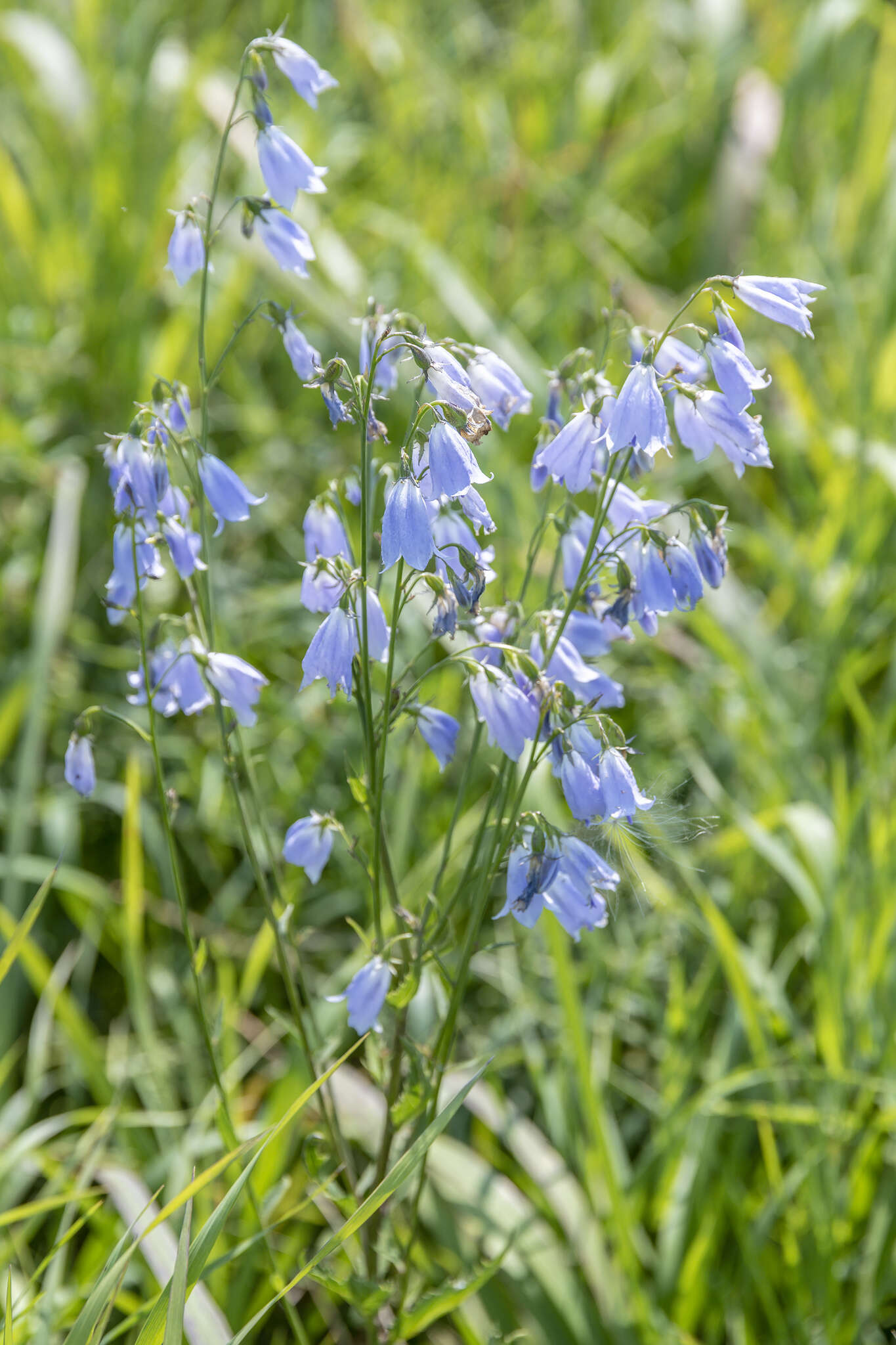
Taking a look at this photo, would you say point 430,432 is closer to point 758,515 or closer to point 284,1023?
point 284,1023

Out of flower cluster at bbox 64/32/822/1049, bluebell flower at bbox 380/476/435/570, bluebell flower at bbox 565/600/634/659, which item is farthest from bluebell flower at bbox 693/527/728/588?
bluebell flower at bbox 380/476/435/570

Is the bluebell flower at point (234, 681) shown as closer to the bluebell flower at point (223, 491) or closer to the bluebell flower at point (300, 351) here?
the bluebell flower at point (223, 491)

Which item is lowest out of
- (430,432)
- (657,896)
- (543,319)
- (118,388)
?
(657,896)

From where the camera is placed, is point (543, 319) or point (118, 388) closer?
point (118, 388)

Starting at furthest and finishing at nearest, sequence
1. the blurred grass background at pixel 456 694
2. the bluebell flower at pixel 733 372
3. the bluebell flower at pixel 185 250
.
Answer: the blurred grass background at pixel 456 694
the bluebell flower at pixel 185 250
the bluebell flower at pixel 733 372

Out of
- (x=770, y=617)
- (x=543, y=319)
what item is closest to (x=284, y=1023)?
(x=770, y=617)

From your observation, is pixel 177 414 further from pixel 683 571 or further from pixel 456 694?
pixel 456 694

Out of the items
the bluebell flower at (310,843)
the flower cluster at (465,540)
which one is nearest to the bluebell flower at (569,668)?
the flower cluster at (465,540)
